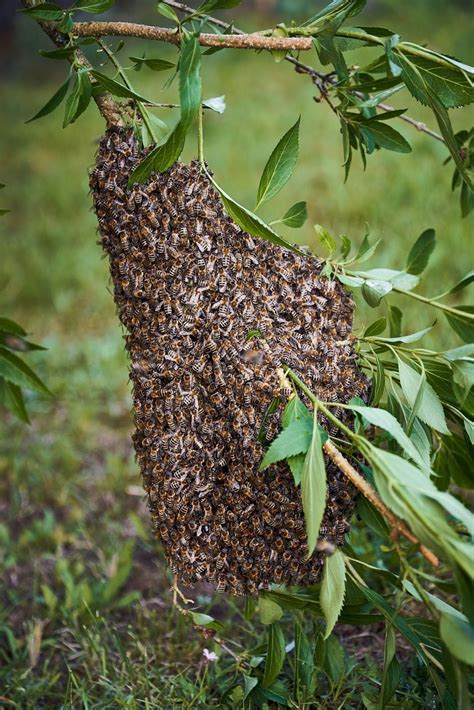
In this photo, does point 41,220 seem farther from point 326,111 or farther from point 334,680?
point 334,680

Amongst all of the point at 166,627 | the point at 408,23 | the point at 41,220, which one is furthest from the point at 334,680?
the point at 408,23

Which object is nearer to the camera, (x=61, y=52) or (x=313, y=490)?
(x=313, y=490)

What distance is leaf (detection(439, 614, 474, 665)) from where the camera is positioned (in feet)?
3.61

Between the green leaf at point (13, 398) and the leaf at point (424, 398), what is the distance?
2.99 ft

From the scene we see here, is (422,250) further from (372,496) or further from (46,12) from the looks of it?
(46,12)

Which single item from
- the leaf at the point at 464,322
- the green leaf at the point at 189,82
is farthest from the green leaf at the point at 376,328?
the green leaf at the point at 189,82

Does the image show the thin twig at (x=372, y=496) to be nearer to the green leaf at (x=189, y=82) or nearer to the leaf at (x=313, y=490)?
the leaf at (x=313, y=490)

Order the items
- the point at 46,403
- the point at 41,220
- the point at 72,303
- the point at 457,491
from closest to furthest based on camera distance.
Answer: the point at 457,491 → the point at 46,403 → the point at 72,303 → the point at 41,220

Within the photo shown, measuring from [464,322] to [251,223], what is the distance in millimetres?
481

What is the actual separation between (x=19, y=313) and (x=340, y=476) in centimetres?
330

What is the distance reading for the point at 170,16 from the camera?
1330 millimetres

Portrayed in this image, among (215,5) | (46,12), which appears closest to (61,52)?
(46,12)

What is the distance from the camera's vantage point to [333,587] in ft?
4.36

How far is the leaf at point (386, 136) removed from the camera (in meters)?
1.44
